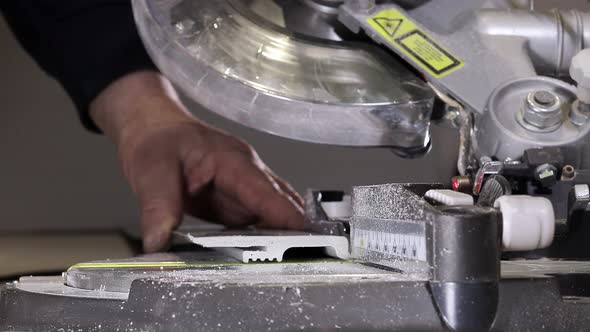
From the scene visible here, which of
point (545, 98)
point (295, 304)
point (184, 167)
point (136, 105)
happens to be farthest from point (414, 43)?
point (136, 105)

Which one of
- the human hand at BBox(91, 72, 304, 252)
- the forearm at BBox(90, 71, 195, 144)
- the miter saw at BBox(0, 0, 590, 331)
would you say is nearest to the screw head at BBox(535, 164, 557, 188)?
the miter saw at BBox(0, 0, 590, 331)

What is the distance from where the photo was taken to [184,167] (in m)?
1.60

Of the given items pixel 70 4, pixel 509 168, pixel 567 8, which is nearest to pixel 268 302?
pixel 509 168

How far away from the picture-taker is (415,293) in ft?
1.91

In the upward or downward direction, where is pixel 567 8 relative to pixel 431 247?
upward

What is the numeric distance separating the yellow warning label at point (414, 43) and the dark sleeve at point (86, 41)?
0.80m

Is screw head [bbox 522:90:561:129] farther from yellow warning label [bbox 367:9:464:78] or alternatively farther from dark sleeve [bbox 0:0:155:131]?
dark sleeve [bbox 0:0:155:131]

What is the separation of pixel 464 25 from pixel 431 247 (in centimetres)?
49

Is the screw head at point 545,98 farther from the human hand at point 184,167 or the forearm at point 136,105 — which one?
the forearm at point 136,105

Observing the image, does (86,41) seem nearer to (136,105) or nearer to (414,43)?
(136,105)

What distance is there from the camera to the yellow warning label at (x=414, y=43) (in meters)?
0.98

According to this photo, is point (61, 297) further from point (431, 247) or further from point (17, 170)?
point (17, 170)

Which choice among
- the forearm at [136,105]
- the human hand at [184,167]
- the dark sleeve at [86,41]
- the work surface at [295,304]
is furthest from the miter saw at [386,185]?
the dark sleeve at [86,41]

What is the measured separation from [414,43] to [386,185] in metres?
0.36
